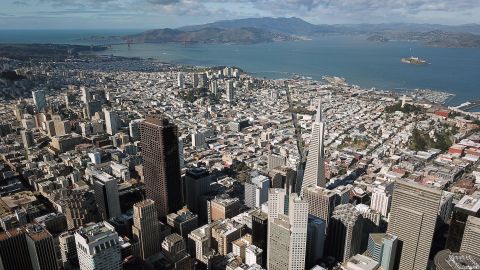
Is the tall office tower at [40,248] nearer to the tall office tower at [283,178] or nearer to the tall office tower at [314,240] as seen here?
the tall office tower at [314,240]

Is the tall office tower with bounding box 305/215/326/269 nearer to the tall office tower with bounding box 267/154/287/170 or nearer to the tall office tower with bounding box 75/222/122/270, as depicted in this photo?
the tall office tower with bounding box 75/222/122/270

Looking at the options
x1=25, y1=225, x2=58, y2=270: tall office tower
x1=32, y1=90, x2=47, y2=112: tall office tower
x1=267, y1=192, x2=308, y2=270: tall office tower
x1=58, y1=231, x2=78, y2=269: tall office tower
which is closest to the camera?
x1=25, y1=225, x2=58, y2=270: tall office tower

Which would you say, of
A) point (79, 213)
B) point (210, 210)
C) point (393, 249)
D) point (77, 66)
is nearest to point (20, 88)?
point (77, 66)

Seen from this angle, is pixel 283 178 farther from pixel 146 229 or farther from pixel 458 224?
pixel 458 224

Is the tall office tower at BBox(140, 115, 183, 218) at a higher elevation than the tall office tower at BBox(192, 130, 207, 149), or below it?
higher

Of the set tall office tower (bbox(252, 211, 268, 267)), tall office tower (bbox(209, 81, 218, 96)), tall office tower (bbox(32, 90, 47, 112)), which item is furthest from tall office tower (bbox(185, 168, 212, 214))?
tall office tower (bbox(209, 81, 218, 96))

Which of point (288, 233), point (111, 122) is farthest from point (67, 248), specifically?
point (111, 122)

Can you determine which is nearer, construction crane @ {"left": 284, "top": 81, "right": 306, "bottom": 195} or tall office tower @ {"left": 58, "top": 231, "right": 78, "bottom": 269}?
tall office tower @ {"left": 58, "top": 231, "right": 78, "bottom": 269}
